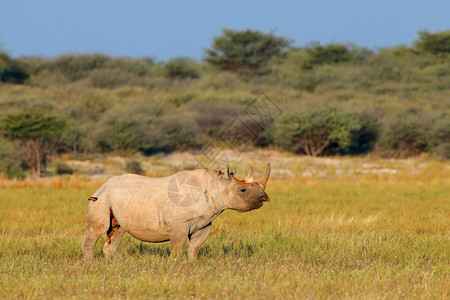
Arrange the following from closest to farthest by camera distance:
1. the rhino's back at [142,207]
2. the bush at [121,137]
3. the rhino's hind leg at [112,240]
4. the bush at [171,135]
Answer: the rhino's back at [142,207]
the rhino's hind leg at [112,240]
the bush at [121,137]
the bush at [171,135]

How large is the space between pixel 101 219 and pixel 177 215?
90cm

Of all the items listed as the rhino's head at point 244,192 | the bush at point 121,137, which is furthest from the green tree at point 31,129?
the rhino's head at point 244,192

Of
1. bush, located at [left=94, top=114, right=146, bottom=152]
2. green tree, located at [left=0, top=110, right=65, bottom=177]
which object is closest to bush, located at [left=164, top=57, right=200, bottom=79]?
bush, located at [left=94, top=114, right=146, bottom=152]

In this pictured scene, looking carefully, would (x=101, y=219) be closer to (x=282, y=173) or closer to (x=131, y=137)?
(x=282, y=173)

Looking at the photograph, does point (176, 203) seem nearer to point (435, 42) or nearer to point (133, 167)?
point (133, 167)

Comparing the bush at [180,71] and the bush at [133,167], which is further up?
the bush at [180,71]

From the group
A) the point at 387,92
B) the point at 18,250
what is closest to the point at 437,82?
the point at 387,92

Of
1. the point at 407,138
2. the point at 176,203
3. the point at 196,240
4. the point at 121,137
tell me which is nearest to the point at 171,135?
the point at 121,137

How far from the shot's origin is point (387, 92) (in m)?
47.8

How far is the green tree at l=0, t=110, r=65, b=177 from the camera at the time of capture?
80.1 feet

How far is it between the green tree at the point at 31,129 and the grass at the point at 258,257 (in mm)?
9905

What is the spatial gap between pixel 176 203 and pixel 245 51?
166 ft

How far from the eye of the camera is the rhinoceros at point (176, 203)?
6.93 m

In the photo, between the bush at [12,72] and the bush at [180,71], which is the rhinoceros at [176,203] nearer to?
the bush at [12,72]
